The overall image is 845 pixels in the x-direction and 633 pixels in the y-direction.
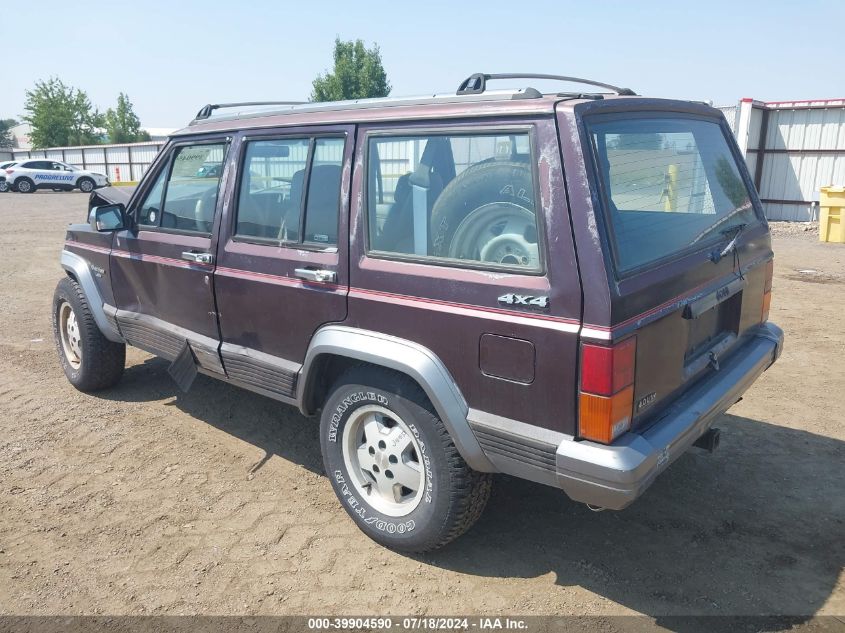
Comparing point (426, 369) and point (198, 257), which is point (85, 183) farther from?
point (426, 369)

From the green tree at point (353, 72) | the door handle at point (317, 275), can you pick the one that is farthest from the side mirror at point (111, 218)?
the green tree at point (353, 72)

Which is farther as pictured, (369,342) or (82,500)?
(82,500)

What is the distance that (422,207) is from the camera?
9.60 ft

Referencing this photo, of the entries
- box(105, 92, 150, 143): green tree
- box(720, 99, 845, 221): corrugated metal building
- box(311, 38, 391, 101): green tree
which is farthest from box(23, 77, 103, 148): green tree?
box(720, 99, 845, 221): corrugated metal building

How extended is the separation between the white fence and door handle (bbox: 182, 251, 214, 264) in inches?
1284

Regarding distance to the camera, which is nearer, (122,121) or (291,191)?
(291,191)

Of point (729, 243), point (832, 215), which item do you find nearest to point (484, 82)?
point (729, 243)

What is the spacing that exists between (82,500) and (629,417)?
292 cm

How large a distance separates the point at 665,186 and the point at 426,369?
147 cm

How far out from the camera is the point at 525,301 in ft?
8.21

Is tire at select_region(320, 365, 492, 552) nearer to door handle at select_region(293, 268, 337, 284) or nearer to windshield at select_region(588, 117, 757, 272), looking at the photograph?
door handle at select_region(293, 268, 337, 284)

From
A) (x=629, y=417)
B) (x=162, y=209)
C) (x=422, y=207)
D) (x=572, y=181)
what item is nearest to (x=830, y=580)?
(x=629, y=417)

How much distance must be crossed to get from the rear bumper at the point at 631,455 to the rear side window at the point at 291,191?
1507 mm

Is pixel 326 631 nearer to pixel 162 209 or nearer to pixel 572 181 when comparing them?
pixel 572 181
